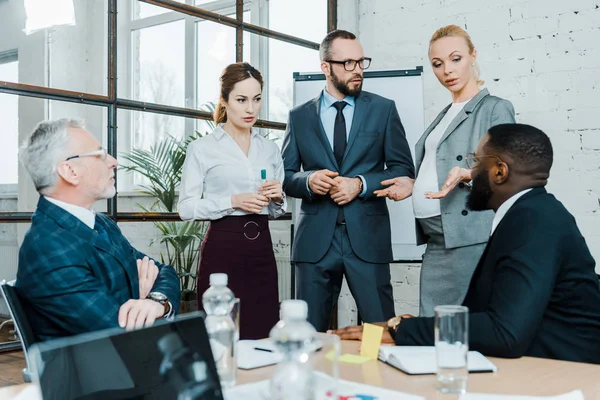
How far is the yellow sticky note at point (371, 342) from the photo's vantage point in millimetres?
1346

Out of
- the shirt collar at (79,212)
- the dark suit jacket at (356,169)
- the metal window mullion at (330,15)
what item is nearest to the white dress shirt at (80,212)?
the shirt collar at (79,212)

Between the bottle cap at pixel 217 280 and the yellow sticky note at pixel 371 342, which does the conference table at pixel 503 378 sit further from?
the bottle cap at pixel 217 280

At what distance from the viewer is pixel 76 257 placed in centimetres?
149

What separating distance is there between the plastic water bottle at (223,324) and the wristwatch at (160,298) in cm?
50

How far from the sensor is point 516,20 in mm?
3586

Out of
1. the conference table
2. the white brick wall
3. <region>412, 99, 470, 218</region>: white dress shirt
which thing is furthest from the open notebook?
the white brick wall

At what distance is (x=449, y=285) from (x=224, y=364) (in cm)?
149

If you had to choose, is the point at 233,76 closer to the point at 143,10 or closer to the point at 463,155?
the point at 143,10

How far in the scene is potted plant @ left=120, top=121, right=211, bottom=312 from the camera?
3.10 metres

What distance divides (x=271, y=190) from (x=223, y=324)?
4.63 feet

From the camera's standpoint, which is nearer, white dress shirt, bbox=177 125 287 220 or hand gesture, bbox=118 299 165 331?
hand gesture, bbox=118 299 165 331

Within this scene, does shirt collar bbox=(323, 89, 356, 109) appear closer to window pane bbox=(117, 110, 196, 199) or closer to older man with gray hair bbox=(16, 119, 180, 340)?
window pane bbox=(117, 110, 196, 199)

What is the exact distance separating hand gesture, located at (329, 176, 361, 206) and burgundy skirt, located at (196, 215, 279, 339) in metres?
0.31

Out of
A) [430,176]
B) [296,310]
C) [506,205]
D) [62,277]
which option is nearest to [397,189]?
[430,176]
